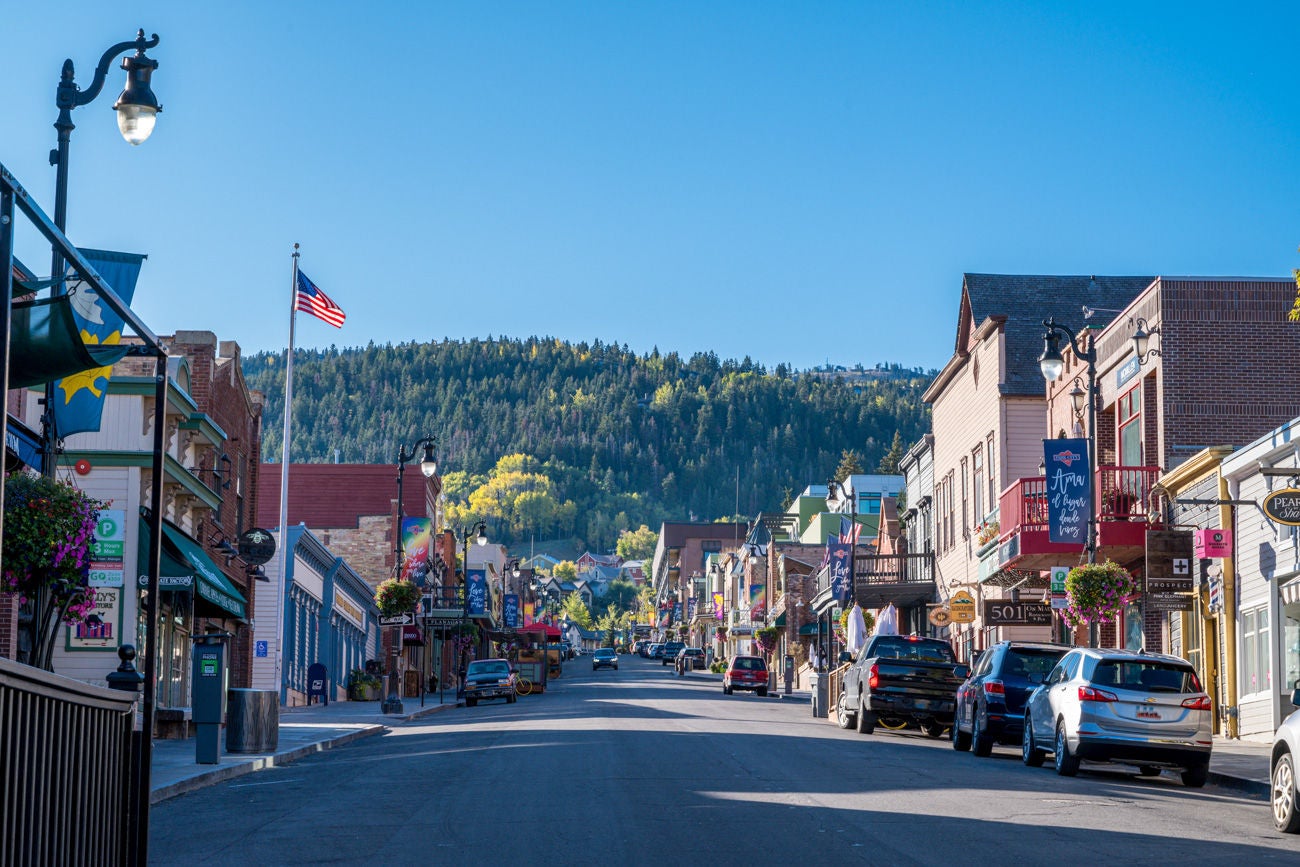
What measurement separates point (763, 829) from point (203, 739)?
10.8 metres

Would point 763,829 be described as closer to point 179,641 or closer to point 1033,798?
point 1033,798

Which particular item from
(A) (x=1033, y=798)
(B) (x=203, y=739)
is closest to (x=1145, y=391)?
(A) (x=1033, y=798)

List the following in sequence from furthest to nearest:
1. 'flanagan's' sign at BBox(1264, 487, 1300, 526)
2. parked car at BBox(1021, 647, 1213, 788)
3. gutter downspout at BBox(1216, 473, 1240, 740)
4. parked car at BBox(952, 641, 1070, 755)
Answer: gutter downspout at BBox(1216, 473, 1240, 740) < parked car at BBox(952, 641, 1070, 755) < 'flanagan's' sign at BBox(1264, 487, 1300, 526) < parked car at BBox(1021, 647, 1213, 788)

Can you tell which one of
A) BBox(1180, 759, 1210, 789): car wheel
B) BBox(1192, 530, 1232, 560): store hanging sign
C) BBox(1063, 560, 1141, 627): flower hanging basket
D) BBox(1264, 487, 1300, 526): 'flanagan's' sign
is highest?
BBox(1264, 487, 1300, 526): 'flanagan's' sign

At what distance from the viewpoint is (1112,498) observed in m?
32.1

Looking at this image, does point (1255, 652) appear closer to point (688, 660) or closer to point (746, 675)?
point (746, 675)

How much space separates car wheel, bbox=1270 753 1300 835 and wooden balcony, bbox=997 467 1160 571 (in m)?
16.8

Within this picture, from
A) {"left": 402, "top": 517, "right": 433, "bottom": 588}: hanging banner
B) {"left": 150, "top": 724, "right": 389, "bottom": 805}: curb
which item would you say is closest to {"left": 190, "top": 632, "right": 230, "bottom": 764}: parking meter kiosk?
{"left": 150, "top": 724, "right": 389, "bottom": 805}: curb

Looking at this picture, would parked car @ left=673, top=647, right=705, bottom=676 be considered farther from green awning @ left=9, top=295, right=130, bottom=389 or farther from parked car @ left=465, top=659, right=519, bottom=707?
green awning @ left=9, top=295, right=130, bottom=389

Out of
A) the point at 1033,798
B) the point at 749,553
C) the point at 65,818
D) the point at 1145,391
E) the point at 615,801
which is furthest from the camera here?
the point at 749,553

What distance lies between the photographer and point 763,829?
1301cm

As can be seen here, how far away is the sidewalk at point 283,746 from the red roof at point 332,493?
74.3ft

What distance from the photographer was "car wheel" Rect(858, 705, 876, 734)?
3150cm

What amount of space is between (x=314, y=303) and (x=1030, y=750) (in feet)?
66.8
